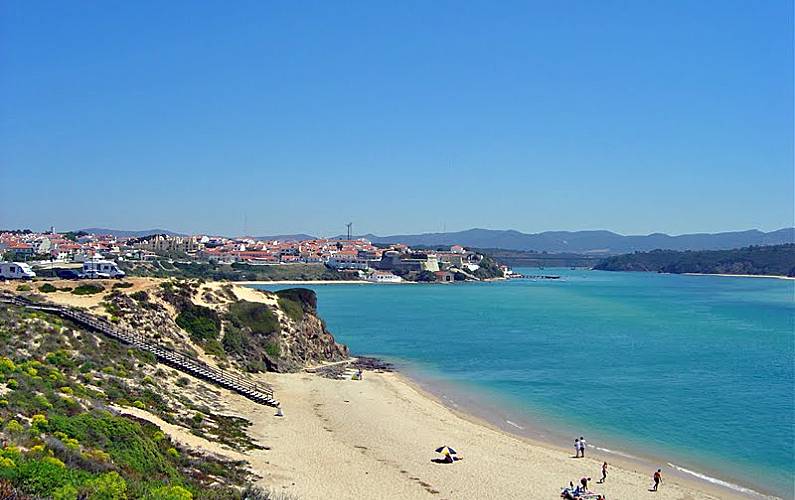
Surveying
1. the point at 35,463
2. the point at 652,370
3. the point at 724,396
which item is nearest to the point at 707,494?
the point at 724,396

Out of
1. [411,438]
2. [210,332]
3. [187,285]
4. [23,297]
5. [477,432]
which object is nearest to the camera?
[411,438]

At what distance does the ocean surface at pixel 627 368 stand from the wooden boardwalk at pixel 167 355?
11232mm

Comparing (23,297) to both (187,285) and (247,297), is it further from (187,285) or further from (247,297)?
(247,297)

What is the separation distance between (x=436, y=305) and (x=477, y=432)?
225 feet

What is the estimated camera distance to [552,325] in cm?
7181

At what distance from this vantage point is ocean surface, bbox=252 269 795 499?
28.7 m

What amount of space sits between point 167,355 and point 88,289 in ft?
34.8

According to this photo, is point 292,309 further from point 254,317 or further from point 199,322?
point 199,322

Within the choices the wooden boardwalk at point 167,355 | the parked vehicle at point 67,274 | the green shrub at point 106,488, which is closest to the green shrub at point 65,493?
the green shrub at point 106,488

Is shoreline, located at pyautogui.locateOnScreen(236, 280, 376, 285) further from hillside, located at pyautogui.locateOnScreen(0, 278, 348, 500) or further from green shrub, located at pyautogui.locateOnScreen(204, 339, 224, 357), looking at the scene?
green shrub, located at pyautogui.locateOnScreen(204, 339, 224, 357)

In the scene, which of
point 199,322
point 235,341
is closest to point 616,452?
point 235,341

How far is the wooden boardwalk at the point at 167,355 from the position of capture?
31.8 metres

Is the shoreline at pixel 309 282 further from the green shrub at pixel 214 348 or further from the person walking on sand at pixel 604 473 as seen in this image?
the person walking on sand at pixel 604 473

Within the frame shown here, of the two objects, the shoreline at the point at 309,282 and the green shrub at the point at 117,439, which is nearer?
the green shrub at the point at 117,439
